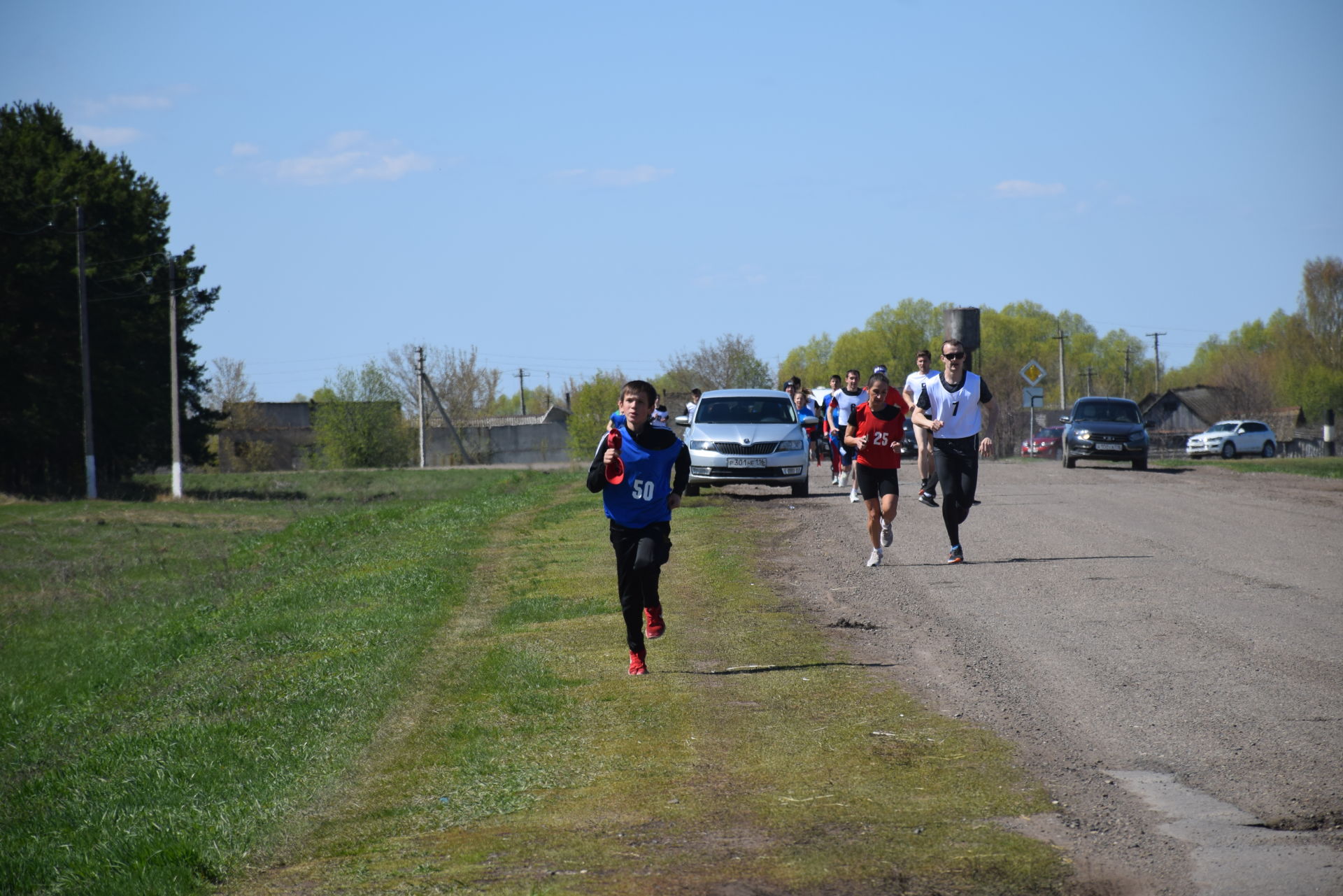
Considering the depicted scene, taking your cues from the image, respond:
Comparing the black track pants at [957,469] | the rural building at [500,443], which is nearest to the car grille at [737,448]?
the black track pants at [957,469]

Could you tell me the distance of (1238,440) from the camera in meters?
55.8

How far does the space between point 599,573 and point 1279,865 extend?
9743 mm

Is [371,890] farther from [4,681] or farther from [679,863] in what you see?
[4,681]

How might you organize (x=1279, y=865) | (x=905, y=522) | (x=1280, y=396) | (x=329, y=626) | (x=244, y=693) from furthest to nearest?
(x=1280, y=396)
(x=905, y=522)
(x=329, y=626)
(x=244, y=693)
(x=1279, y=865)

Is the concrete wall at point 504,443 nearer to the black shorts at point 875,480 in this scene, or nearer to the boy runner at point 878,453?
the boy runner at point 878,453

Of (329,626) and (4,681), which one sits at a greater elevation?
(329,626)

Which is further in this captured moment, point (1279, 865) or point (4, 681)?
point (4, 681)

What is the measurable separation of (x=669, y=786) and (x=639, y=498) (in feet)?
8.96

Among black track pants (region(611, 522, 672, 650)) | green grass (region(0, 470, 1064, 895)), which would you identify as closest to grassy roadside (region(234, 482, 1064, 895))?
green grass (region(0, 470, 1064, 895))

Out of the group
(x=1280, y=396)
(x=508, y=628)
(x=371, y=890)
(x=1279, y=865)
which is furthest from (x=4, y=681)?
(x=1280, y=396)

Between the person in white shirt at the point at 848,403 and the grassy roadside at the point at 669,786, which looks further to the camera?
the person in white shirt at the point at 848,403

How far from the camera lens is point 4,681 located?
14.8 m

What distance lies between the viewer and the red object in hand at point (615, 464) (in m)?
7.76

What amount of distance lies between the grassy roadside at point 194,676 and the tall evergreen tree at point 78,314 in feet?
51.6
